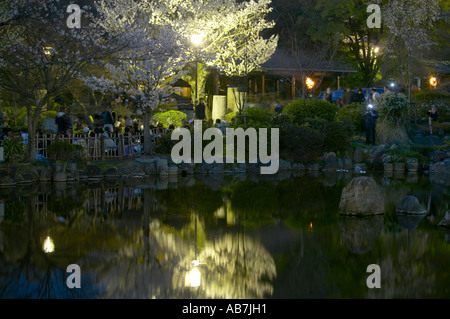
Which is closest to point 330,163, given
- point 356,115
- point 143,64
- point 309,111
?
point 309,111

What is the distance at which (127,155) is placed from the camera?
2289cm

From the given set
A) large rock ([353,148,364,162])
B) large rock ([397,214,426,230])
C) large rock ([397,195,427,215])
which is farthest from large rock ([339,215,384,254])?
large rock ([353,148,364,162])

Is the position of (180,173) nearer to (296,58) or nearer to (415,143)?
(415,143)

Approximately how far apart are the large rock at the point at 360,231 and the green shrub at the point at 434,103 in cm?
2260

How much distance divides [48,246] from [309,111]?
57.9 ft

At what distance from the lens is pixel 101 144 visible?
Answer: 22.0 m

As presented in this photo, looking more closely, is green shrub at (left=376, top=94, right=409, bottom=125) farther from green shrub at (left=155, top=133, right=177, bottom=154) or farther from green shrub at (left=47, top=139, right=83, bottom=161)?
green shrub at (left=47, top=139, right=83, bottom=161)

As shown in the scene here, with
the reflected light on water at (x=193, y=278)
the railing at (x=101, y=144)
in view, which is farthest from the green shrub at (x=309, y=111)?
the reflected light on water at (x=193, y=278)

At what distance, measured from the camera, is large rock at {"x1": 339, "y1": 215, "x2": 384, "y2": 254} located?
10.1m

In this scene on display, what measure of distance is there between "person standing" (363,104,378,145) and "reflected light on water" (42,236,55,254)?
726 inches

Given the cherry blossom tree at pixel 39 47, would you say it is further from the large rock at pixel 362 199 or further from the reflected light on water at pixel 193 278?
the reflected light on water at pixel 193 278

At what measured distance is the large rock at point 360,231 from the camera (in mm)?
10148

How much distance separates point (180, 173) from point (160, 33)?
7149 mm
